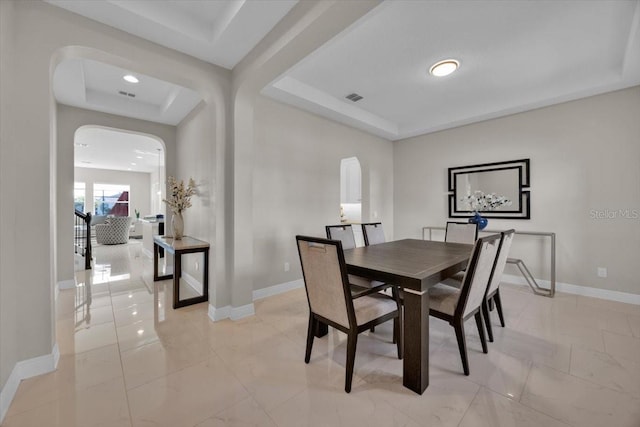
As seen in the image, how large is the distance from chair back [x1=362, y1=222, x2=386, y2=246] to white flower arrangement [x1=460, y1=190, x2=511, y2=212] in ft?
5.53

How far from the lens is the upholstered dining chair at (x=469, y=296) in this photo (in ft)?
5.58

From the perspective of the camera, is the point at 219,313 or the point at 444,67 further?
the point at 444,67

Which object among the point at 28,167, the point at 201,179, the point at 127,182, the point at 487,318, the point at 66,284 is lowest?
the point at 66,284

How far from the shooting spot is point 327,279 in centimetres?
167

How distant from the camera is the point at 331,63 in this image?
2.83m

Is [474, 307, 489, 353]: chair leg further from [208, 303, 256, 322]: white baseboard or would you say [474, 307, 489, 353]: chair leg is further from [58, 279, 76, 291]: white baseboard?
[58, 279, 76, 291]: white baseboard

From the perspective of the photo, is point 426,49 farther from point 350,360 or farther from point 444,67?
point 350,360

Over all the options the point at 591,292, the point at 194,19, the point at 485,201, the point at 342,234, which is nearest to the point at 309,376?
the point at 342,234

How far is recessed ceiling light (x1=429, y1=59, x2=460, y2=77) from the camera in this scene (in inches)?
109

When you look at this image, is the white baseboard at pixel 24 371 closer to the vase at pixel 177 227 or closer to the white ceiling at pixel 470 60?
the vase at pixel 177 227

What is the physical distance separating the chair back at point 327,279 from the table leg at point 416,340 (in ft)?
1.18

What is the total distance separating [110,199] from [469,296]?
13245 mm

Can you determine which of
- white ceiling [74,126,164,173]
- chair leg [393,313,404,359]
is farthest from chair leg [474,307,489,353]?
white ceiling [74,126,164,173]

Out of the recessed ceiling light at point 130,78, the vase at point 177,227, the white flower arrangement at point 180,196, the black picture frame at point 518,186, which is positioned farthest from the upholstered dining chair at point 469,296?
the recessed ceiling light at point 130,78
